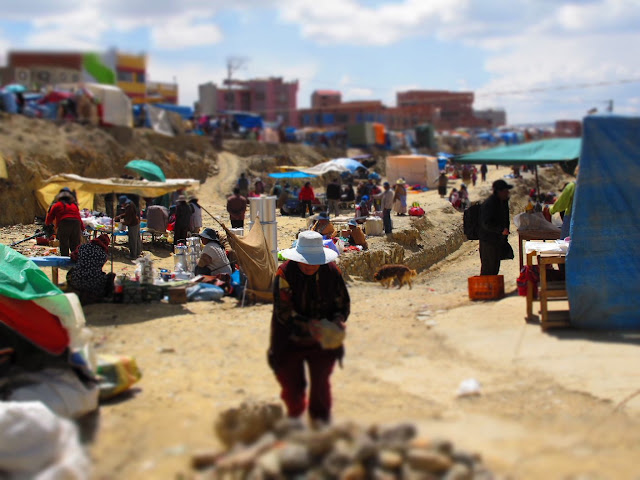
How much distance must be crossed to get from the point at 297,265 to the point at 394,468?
6.16 feet

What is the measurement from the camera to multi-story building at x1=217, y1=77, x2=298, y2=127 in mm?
67500

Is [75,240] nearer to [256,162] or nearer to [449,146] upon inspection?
[256,162]

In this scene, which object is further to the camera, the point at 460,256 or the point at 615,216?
the point at 460,256

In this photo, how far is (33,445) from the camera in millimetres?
4004

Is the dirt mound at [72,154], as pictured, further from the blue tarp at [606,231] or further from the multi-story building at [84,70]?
the blue tarp at [606,231]

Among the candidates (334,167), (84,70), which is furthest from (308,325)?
(334,167)

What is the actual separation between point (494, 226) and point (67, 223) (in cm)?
685

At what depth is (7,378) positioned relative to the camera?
17.1ft

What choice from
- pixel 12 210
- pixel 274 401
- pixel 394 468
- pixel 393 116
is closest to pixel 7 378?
pixel 274 401

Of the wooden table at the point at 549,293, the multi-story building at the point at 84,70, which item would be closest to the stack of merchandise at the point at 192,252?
the multi-story building at the point at 84,70

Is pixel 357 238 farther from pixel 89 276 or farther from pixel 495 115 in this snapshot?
pixel 495 115

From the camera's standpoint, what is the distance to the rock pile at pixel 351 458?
3.24 m

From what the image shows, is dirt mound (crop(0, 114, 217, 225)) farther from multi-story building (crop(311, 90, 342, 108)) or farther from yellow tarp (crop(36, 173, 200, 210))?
multi-story building (crop(311, 90, 342, 108))

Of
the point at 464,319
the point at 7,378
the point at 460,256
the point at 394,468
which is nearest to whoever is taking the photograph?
the point at 394,468
